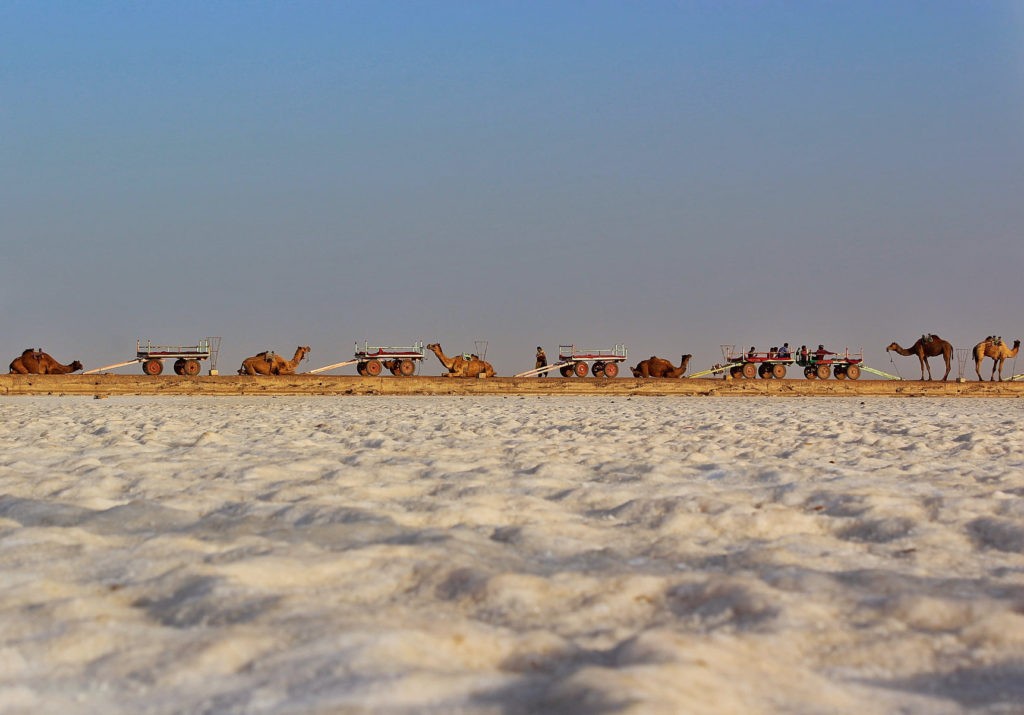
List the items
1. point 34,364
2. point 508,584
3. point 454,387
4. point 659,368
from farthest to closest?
point 659,368
point 34,364
point 454,387
point 508,584

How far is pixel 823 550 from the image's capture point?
4.25 meters

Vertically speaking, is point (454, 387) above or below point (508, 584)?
above

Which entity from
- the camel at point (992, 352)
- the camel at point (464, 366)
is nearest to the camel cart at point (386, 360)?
the camel at point (464, 366)

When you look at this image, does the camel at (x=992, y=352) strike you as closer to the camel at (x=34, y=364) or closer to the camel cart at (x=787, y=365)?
the camel cart at (x=787, y=365)

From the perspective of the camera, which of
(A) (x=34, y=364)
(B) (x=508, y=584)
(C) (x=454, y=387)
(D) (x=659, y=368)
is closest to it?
(B) (x=508, y=584)

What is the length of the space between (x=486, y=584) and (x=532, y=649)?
25.3 inches

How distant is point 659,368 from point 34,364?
19.5 metres

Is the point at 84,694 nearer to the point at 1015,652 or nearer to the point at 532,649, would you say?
the point at 532,649

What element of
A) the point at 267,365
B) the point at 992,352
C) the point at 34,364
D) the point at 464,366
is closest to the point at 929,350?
the point at 992,352

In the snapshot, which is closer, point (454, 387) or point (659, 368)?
point (454, 387)

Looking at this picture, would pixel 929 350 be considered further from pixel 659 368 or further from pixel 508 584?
pixel 508 584

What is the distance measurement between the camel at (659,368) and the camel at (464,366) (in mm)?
5379

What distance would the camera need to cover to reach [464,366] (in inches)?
1177

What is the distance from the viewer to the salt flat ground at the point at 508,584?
2.49 metres
